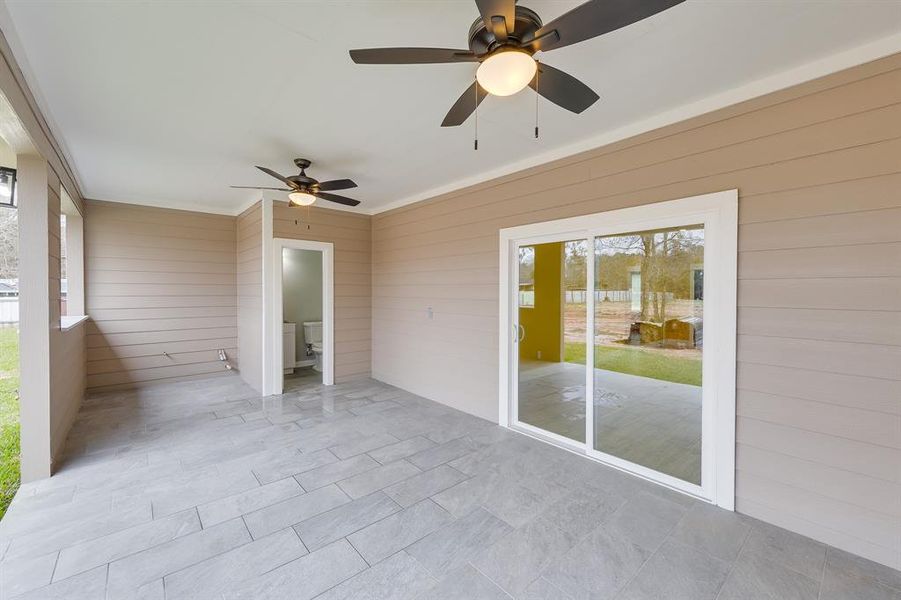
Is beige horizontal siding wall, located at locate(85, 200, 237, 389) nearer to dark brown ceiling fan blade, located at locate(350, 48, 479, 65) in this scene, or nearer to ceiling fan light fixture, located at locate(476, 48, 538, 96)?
dark brown ceiling fan blade, located at locate(350, 48, 479, 65)

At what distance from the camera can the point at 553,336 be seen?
4.58 m

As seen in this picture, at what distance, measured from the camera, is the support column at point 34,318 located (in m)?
2.81

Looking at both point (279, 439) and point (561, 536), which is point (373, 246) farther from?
point (561, 536)

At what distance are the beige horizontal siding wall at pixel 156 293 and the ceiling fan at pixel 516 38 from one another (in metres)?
5.63

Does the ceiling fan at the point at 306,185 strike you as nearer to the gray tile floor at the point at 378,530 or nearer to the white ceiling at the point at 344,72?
the white ceiling at the point at 344,72

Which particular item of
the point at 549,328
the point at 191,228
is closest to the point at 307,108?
the point at 549,328

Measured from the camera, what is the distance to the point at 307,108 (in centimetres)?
278

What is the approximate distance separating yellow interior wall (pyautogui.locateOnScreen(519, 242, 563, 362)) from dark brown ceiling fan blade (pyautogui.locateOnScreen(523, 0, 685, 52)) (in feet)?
7.82

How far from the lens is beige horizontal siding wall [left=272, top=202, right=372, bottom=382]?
5.54 meters

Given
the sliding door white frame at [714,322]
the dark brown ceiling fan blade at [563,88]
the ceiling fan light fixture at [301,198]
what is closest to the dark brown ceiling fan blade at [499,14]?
the dark brown ceiling fan blade at [563,88]

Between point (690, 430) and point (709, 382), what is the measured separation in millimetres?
581

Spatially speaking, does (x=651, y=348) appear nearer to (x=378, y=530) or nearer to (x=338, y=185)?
Result: (x=378, y=530)

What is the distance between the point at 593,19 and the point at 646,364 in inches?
101

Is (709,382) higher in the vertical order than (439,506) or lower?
higher
